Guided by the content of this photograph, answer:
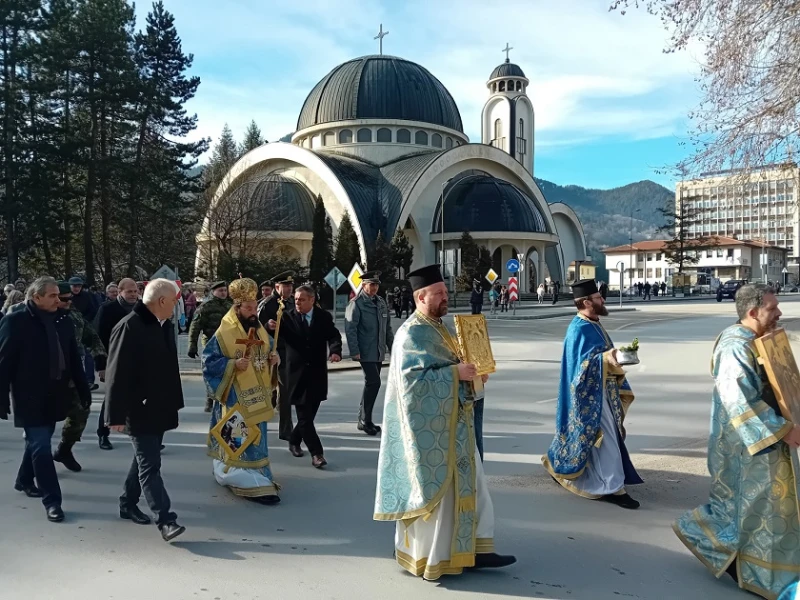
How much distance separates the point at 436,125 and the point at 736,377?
157 feet

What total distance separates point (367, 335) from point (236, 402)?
2832 mm

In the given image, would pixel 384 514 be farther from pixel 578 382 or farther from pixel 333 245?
pixel 333 245

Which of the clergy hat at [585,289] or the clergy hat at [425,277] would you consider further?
the clergy hat at [585,289]

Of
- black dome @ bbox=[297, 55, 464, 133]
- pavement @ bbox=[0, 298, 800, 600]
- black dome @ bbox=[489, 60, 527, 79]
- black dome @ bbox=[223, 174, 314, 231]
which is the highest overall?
black dome @ bbox=[489, 60, 527, 79]

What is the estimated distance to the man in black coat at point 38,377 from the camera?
5000mm

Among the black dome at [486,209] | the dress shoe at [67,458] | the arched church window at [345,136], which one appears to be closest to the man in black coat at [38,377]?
the dress shoe at [67,458]

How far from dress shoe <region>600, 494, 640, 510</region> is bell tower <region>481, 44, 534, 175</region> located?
5912cm

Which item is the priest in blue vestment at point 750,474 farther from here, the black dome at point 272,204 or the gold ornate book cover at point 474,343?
the black dome at point 272,204

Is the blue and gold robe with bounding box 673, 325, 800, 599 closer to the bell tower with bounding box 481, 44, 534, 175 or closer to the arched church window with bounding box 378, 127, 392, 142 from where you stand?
the arched church window with bounding box 378, 127, 392, 142

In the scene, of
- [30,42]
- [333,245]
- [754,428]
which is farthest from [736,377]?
[333,245]

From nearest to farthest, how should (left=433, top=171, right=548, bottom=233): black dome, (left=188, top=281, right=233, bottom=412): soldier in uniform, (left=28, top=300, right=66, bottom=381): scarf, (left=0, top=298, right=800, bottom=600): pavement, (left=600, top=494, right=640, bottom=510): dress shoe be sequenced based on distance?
(left=0, top=298, right=800, bottom=600): pavement < (left=28, top=300, right=66, bottom=381): scarf < (left=600, top=494, right=640, bottom=510): dress shoe < (left=188, top=281, right=233, bottom=412): soldier in uniform < (left=433, top=171, right=548, bottom=233): black dome

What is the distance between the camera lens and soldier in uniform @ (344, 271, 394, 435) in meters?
8.07

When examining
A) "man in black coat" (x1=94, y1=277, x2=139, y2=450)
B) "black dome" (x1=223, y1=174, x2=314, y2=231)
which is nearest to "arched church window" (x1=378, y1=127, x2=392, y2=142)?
"black dome" (x1=223, y1=174, x2=314, y2=231)

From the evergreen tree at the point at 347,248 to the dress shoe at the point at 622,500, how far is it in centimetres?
3274
